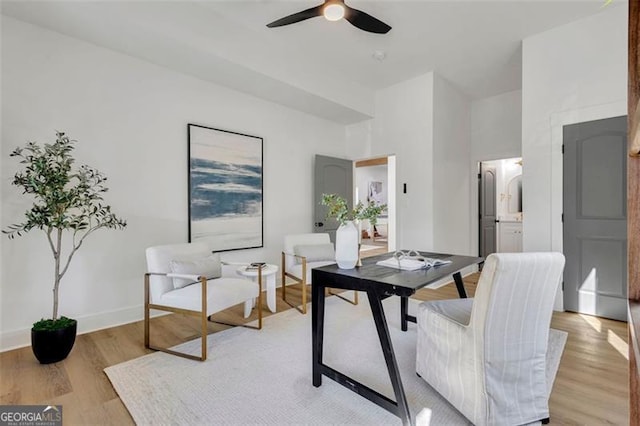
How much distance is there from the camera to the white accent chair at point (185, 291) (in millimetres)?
2492

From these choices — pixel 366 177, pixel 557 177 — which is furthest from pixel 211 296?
pixel 366 177

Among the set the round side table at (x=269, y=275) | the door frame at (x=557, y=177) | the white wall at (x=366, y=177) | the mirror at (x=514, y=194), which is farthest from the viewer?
the white wall at (x=366, y=177)

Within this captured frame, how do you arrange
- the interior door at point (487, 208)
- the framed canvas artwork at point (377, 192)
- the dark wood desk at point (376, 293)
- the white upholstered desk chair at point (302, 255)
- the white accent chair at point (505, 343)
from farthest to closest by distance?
the framed canvas artwork at point (377, 192) < the interior door at point (487, 208) < the white upholstered desk chair at point (302, 255) < the dark wood desk at point (376, 293) < the white accent chair at point (505, 343)

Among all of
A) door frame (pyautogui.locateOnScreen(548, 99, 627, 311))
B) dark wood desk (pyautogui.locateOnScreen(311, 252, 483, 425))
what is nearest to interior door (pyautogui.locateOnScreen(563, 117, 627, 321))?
door frame (pyautogui.locateOnScreen(548, 99, 627, 311))

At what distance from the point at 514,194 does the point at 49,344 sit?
8.06 m

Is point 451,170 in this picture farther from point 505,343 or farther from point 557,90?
point 505,343

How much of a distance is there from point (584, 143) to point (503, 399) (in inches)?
121

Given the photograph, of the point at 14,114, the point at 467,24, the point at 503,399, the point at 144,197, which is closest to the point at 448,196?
the point at 467,24

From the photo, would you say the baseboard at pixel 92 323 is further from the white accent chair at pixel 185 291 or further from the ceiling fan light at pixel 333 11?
the ceiling fan light at pixel 333 11

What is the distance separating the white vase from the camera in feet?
6.94

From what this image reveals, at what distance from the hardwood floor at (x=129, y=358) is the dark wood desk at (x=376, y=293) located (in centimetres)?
93

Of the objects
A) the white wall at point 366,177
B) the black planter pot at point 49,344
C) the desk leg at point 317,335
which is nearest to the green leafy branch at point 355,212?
the desk leg at point 317,335

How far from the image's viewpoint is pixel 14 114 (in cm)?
265

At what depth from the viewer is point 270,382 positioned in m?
2.09
